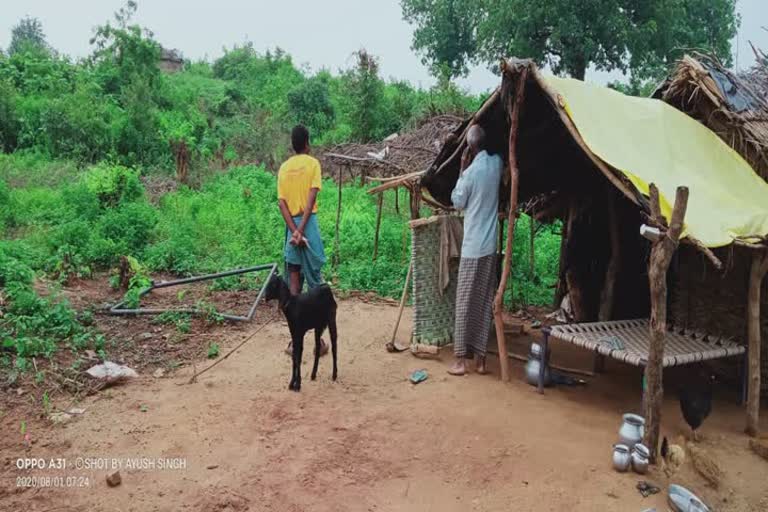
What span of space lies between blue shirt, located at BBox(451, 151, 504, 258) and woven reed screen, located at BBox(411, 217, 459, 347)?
64 centimetres

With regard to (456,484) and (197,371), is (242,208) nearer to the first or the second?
(197,371)

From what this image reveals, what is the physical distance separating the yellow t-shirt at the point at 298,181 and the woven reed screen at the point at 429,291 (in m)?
1.11

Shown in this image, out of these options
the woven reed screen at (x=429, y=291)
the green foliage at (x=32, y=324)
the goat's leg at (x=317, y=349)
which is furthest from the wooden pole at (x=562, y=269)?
the green foliage at (x=32, y=324)

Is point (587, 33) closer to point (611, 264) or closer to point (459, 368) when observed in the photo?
point (611, 264)

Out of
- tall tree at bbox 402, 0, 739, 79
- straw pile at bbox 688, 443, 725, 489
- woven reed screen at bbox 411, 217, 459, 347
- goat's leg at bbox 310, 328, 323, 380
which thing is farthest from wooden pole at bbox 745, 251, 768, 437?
tall tree at bbox 402, 0, 739, 79

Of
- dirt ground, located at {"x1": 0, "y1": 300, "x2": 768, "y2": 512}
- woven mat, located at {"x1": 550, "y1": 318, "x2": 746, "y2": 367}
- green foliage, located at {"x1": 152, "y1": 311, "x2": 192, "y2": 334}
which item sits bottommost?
dirt ground, located at {"x1": 0, "y1": 300, "x2": 768, "y2": 512}

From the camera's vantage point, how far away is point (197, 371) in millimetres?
5180

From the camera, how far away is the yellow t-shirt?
497 cm

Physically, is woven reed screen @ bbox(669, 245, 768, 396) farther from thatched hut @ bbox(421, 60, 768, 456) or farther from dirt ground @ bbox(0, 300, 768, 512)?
dirt ground @ bbox(0, 300, 768, 512)

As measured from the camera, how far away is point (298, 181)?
4984 millimetres

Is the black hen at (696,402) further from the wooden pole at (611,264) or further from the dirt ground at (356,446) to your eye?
the wooden pole at (611,264)

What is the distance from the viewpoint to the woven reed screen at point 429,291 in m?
5.65

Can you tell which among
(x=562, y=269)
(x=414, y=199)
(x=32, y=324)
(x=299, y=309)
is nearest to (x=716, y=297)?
(x=562, y=269)

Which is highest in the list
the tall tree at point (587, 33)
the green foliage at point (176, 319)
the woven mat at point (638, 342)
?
the tall tree at point (587, 33)
